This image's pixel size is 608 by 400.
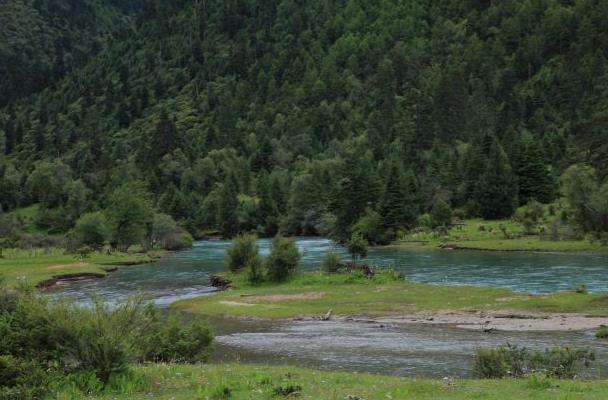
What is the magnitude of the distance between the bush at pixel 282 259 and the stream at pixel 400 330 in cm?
774

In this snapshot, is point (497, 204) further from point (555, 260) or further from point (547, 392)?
point (547, 392)

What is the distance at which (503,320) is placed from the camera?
50.1 meters

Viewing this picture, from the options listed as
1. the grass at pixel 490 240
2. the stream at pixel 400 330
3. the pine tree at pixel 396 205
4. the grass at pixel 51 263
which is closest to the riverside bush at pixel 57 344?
the stream at pixel 400 330

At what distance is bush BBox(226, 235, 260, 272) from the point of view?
3337 inches

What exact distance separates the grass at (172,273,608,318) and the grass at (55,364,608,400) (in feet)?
98.8

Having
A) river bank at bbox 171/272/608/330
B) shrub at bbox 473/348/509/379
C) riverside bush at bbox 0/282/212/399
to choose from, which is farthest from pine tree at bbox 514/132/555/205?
riverside bush at bbox 0/282/212/399

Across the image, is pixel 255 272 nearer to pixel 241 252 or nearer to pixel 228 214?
pixel 241 252

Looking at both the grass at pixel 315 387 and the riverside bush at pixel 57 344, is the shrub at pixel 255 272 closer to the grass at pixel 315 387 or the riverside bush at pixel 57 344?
the grass at pixel 315 387

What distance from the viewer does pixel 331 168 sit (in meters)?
→ 194

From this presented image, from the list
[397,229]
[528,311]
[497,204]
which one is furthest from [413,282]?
[497,204]

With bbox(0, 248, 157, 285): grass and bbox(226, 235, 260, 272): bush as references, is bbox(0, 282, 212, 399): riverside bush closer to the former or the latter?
bbox(226, 235, 260, 272): bush

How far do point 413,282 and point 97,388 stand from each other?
176 ft

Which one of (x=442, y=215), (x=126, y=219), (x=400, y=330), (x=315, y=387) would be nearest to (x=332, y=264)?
(x=400, y=330)

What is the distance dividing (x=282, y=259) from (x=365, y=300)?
1675 cm
